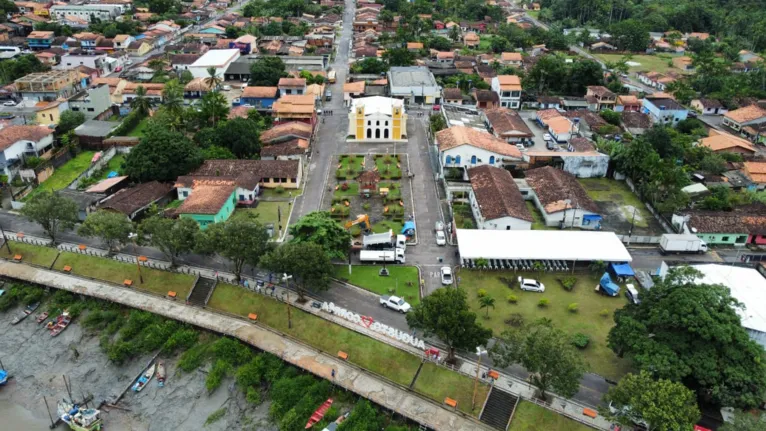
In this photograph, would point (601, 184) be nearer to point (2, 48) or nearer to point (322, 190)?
point (322, 190)

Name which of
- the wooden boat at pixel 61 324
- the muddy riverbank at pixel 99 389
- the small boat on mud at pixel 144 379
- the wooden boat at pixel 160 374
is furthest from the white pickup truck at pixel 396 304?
the wooden boat at pixel 61 324

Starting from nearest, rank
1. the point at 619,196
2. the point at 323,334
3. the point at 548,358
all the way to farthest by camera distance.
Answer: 1. the point at 548,358
2. the point at 323,334
3. the point at 619,196

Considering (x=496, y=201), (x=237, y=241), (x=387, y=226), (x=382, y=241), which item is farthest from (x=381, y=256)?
(x=496, y=201)

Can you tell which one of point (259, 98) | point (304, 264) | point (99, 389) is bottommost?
point (99, 389)

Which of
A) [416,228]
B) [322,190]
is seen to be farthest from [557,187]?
[322,190]

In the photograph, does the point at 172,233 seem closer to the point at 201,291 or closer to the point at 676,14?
the point at 201,291

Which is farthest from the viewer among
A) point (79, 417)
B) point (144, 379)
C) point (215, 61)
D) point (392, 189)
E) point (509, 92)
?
point (215, 61)

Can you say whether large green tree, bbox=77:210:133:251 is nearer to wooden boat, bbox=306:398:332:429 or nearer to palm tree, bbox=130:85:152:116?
wooden boat, bbox=306:398:332:429
